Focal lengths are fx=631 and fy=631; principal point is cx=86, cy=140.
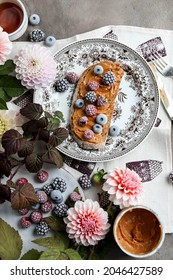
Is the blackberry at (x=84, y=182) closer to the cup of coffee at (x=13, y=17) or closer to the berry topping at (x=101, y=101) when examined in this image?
the berry topping at (x=101, y=101)

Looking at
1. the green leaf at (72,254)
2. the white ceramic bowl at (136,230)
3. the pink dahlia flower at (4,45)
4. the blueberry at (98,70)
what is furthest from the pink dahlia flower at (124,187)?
the pink dahlia flower at (4,45)

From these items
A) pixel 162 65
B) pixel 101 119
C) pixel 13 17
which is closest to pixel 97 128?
pixel 101 119

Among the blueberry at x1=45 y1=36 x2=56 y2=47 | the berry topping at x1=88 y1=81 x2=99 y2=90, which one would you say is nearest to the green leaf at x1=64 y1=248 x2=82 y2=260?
the berry topping at x1=88 y1=81 x2=99 y2=90

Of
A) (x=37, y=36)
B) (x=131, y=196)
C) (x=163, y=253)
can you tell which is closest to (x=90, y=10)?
(x=37, y=36)

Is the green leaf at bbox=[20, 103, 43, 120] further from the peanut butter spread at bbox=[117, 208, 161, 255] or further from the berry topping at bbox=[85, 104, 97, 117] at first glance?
the peanut butter spread at bbox=[117, 208, 161, 255]
